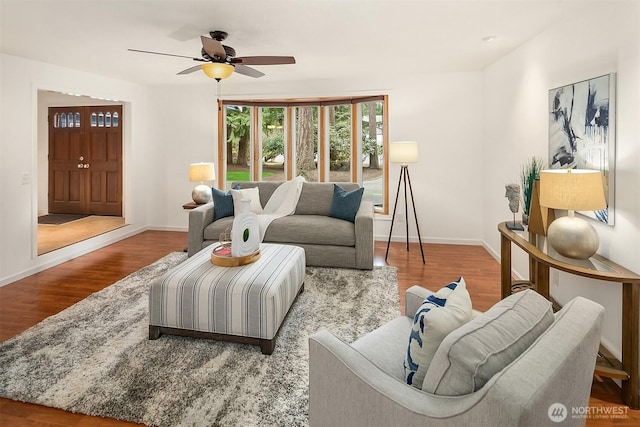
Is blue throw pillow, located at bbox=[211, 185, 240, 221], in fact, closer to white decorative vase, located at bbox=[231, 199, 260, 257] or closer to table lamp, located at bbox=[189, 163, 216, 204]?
table lamp, located at bbox=[189, 163, 216, 204]

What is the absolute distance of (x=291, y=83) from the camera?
583 cm

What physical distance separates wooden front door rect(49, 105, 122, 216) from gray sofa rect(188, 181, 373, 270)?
11.9ft

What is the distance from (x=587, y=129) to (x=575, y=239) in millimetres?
899

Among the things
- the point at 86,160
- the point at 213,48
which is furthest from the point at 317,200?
the point at 86,160

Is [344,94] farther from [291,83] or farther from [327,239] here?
[327,239]

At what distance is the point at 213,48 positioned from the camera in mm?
3078

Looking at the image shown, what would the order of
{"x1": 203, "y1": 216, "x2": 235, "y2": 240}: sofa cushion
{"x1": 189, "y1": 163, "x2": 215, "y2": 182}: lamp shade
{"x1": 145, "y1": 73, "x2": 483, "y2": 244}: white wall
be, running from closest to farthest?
{"x1": 203, "y1": 216, "x2": 235, "y2": 240}: sofa cushion, {"x1": 189, "y1": 163, "x2": 215, "y2": 182}: lamp shade, {"x1": 145, "y1": 73, "x2": 483, "y2": 244}: white wall

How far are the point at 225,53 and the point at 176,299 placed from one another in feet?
7.06

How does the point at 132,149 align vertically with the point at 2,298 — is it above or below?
above

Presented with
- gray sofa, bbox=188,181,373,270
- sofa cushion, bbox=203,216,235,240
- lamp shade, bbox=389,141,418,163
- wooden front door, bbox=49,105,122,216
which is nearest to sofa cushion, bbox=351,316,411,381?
gray sofa, bbox=188,181,373,270

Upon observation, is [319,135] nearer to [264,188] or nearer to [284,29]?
[264,188]

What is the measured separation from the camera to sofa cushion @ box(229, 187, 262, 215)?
4.80 metres

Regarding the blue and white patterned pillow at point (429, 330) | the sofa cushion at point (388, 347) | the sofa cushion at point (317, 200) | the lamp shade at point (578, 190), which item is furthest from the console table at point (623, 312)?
the sofa cushion at point (317, 200)

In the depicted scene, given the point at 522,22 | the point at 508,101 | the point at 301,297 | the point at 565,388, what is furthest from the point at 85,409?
the point at 508,101
